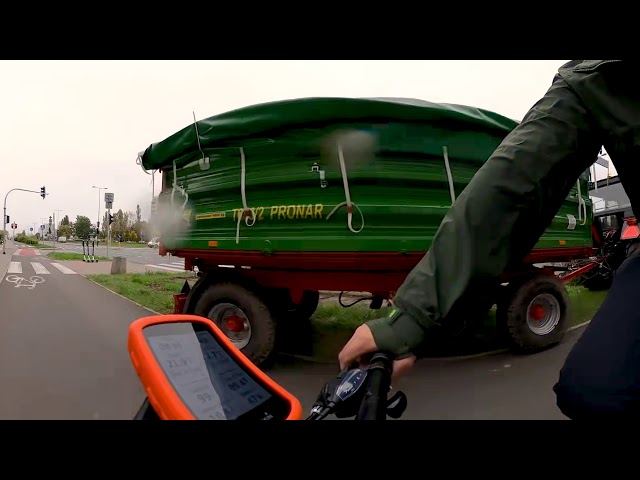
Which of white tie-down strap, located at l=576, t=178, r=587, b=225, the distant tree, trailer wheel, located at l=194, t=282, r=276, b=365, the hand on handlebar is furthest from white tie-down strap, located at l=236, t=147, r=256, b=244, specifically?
the distant tree

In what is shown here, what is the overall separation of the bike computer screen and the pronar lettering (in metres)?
2.05

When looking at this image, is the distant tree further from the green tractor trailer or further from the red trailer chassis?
the red trailer chassis

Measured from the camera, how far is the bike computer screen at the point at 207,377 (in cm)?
92

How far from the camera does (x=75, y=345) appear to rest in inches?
163

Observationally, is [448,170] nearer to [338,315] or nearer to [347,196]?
[347,196]

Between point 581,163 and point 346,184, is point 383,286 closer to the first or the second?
point 346,184

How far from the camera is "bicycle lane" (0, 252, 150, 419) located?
2.72 meters

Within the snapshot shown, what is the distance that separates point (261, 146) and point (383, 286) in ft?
5.60

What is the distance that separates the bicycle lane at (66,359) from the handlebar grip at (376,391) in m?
2.47

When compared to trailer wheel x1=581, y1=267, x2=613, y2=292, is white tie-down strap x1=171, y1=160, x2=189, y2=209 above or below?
above

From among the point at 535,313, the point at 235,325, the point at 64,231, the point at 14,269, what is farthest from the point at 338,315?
the point at 64,231

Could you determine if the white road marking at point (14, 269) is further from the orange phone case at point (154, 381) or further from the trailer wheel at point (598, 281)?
the trailer wheel at point (598, 281)

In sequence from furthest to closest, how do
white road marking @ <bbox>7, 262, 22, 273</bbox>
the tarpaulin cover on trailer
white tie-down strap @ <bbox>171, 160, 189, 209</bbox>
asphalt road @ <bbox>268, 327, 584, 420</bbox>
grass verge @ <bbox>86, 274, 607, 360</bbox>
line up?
white road marking @ <bbox>7, 262, 22, 273</bbox>
grass verge @ <bbox>86, 274, 607, 360</bbox>
white tie-down strap @ <bbox>171, 160, 189, 209</bbox>
the tarpaulin cover on trailer
asphalt road @ <bbox>268, 327, 584, 420</bbox>

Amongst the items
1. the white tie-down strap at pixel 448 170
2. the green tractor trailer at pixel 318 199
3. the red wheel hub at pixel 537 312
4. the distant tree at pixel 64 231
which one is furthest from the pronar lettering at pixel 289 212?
the distant tree at pixel 64 231
